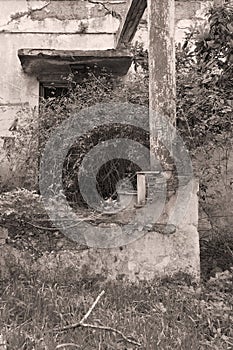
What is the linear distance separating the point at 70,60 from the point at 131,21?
117 cm

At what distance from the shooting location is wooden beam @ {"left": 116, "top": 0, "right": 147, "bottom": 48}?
6113 mm

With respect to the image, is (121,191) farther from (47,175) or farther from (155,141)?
(47,175)

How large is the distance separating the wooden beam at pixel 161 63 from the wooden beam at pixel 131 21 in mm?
A: 1139

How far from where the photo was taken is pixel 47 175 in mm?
5648

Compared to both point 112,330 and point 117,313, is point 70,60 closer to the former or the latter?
point 117,313

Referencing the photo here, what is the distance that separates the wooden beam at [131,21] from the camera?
6113mm

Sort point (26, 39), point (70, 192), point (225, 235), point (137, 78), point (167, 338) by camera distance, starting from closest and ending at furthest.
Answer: point (167, 338)
point (70, 192)
point (225, 235)
point (137, 78)
point (26, 39)

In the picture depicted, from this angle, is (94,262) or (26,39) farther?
(26,39)

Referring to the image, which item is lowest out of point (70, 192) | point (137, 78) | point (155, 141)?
point (70, 192)

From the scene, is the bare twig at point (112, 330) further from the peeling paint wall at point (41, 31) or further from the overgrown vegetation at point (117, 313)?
the peeling paint wall at point (41, 31)

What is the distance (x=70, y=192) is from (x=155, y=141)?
1.24m

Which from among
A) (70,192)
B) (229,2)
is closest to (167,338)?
(70,192)

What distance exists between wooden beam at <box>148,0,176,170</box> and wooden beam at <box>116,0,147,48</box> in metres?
1.14

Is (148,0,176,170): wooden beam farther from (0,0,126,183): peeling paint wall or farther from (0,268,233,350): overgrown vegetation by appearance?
(0,0,126,183): peeling paint wall
